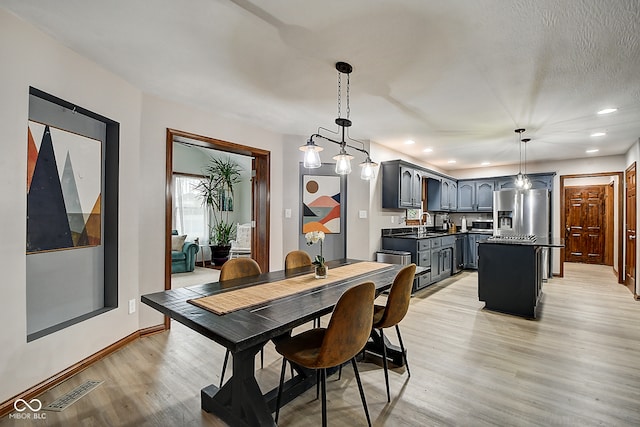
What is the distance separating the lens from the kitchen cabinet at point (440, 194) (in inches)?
257

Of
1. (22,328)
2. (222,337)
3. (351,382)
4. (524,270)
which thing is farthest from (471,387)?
(22,328)

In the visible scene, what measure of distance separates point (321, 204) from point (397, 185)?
1296 millimetres

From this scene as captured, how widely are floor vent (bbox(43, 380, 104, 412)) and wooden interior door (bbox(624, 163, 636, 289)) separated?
22.0 ft

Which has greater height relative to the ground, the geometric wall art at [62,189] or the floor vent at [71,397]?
the geometric wall art at [62,189]

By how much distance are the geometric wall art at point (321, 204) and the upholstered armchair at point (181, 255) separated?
2891mm

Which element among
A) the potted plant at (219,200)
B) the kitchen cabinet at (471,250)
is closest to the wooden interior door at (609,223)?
the kitchen cabinet at (471,250)

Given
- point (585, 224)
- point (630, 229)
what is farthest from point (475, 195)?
point (585, 224)

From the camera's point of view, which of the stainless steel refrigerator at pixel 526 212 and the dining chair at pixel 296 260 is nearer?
the dining chair at pixel 296 260

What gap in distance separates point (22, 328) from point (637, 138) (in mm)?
7099

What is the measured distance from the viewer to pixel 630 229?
4.87 meters

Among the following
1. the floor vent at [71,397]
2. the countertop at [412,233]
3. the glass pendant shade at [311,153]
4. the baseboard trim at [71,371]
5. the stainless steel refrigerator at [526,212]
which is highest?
the glass pendant shade at [311,153]

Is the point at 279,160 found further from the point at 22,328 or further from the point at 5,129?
the point at 22,328

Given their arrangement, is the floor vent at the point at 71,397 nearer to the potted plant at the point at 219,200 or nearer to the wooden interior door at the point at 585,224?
the potted plant at the point at 219,200

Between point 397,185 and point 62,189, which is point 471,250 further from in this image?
point 62,189
